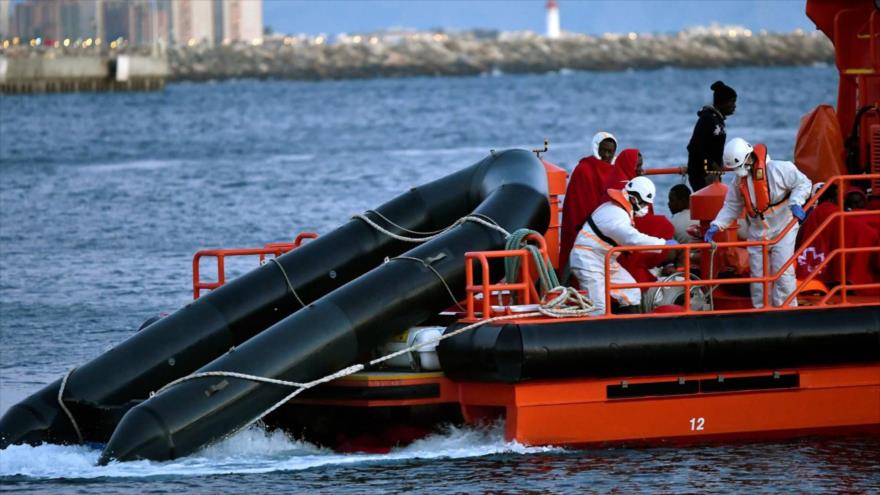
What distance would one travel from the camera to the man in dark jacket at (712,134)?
15.4 m

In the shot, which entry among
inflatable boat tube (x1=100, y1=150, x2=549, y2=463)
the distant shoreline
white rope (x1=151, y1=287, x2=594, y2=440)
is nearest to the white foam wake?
inflatable boat tube (x1=100, y1=150, x2=549, y2=463)

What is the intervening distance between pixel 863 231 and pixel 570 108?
76.1 meters

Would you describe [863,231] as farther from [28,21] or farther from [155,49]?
[28,21]

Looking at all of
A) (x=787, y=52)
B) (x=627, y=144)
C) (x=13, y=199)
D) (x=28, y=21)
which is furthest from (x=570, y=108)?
(x=28, y=21)

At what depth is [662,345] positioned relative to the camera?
13305 mm

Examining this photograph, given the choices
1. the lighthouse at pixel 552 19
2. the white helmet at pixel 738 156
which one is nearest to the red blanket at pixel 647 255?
the white helmet at pixel 738 156

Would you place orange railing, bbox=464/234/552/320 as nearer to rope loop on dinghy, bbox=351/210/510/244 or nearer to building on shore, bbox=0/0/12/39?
rope loop on dinghy, bbox=351/210/510/244

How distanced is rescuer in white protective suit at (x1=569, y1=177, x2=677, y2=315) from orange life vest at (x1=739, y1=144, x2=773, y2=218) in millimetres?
604

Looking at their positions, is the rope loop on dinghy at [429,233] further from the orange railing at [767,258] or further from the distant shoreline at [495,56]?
the distant shoreline at [495,56]

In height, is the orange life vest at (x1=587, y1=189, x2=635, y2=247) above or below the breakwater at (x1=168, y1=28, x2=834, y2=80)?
below

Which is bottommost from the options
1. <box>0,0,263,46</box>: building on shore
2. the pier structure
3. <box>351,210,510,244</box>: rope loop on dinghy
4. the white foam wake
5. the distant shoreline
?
the white foam wake

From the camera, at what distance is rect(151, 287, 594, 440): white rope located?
43.7 feet

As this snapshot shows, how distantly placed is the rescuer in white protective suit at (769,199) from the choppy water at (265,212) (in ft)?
3.70

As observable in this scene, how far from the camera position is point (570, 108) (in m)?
89.9
